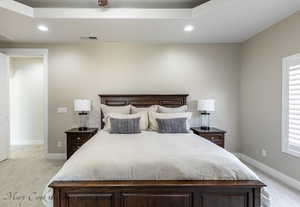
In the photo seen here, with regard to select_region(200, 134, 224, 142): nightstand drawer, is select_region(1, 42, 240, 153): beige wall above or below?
above

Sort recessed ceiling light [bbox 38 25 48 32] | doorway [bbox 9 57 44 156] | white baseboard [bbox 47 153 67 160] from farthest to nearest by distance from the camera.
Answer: doorway [bbox 9 57 44 156]
white baseboard [bbox 47 153 67 160]
recessed ceiling light [bbox 38 25 48 32]

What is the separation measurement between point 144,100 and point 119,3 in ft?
6.93

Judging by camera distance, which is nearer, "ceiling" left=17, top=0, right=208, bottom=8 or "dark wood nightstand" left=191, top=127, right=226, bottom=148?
"ceiling" left=17, top=0, right=208, bottom=8

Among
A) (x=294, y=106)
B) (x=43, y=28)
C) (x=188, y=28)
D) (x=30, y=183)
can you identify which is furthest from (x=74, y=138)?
(x=294, y=106)

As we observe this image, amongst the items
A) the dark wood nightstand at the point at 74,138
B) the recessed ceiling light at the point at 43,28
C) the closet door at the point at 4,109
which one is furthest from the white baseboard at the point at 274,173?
the closet door at the point at 4,109

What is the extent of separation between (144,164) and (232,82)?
12.0 ft

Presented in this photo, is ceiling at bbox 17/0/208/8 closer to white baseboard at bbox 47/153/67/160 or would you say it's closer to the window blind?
the window blind

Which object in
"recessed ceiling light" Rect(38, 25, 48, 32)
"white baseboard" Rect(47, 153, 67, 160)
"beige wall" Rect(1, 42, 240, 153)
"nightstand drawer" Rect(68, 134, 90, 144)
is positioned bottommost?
"white baseboard" Rect(47, 153, 67, 160)

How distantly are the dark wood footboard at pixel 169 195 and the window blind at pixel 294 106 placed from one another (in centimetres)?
179

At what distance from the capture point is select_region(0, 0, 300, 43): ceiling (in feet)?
10.2

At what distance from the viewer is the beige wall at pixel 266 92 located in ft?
11.2

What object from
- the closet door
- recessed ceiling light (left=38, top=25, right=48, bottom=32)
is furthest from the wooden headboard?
the closet door

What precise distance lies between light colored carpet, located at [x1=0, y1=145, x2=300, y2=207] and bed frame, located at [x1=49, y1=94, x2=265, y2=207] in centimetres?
99

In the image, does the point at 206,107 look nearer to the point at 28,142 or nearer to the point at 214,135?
the point at 214,135
